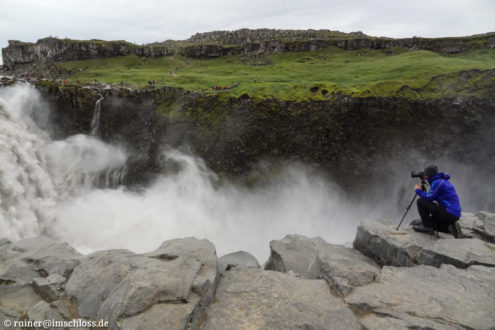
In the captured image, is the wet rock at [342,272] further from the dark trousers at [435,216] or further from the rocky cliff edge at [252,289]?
the dark trousers at [435,216]

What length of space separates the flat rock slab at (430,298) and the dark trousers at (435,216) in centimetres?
244

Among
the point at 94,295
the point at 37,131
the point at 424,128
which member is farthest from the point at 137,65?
the point at 94,295

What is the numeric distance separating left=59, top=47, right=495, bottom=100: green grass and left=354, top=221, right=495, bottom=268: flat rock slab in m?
19.3

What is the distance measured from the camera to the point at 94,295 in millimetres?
7480

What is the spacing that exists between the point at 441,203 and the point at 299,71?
4279cm

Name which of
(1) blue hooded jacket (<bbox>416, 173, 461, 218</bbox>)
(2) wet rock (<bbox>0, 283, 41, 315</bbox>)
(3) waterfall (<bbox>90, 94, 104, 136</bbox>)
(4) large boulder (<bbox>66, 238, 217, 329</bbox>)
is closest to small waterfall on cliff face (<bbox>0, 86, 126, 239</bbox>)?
(3) waterfall (<bbox>90, 94, 104, 136</bbox>)

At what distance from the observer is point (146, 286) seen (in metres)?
6.81

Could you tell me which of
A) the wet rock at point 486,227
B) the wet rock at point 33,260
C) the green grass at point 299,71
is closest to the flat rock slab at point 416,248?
the wet rock at point 486,227

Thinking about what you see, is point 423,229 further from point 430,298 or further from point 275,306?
point 275,306

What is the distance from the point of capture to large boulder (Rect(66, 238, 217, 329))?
6230mm

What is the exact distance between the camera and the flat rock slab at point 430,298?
6.10 m

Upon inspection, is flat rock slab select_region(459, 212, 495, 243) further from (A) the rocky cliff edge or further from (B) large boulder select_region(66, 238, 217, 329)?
(B) large boulder select_region(66, 238, 217, 329)

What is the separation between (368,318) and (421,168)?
22362mm

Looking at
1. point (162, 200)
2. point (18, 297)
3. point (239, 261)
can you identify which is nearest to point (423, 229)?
point (239, 261)
